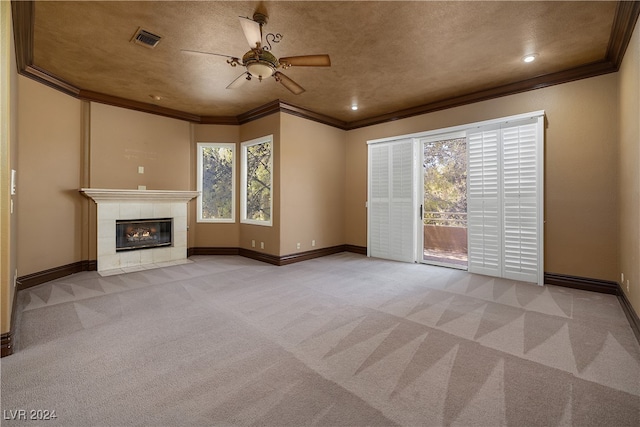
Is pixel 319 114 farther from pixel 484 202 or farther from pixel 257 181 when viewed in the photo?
pixel 484 202

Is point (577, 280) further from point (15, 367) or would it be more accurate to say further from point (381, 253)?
point (15, 367)

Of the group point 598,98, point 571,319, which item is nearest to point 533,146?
point 598,98

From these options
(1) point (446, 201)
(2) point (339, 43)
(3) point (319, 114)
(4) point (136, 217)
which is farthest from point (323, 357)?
(1) point (446, 201)

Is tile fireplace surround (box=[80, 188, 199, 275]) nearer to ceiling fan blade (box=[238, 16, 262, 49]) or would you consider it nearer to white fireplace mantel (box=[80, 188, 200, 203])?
white fireplace mantel (box=[80, 188, 200, 203])

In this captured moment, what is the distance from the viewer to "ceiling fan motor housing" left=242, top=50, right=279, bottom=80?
9.93ft

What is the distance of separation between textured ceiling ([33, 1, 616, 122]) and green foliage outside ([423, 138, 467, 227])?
270 centimetres

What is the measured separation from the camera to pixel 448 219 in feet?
24.0

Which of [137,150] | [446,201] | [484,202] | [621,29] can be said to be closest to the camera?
[621,29]

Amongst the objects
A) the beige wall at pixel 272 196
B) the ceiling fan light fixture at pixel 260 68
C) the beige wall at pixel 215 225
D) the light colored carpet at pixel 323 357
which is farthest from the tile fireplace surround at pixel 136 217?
the ceiling fan light fixture at pixel 260 68

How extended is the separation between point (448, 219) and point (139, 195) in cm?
675

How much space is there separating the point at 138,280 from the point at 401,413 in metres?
4.42

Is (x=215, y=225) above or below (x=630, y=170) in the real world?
below

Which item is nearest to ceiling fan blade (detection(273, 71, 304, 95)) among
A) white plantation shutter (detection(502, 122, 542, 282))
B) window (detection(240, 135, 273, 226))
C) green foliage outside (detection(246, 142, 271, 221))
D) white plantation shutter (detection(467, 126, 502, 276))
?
window (detection(240, 135, 273, 226))

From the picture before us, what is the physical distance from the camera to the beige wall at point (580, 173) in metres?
3.99
